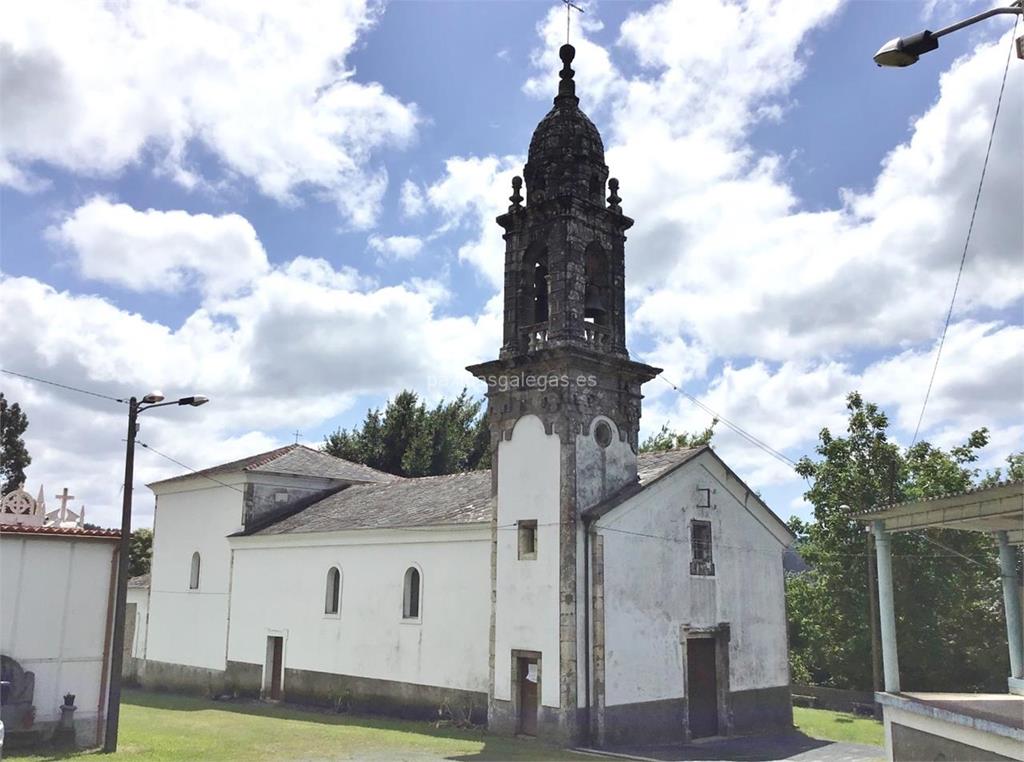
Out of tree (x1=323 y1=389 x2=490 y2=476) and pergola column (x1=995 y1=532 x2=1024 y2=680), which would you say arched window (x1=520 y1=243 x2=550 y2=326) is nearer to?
pergola column (x1=995 y1=532 x2=1024 y2=680)

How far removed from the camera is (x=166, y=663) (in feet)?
101

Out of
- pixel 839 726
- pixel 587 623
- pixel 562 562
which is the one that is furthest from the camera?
pixel 839 726

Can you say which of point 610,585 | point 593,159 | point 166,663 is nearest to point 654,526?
point 610,585

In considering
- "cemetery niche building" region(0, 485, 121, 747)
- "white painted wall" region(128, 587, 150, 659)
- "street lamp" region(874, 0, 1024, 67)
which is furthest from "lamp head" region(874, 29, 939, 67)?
"white painted wall" region(128, 587, 150, 659)

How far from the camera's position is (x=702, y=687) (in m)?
21.1

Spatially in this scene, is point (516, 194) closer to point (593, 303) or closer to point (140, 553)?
point (593, 303)

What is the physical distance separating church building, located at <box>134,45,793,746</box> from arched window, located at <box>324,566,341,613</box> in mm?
59

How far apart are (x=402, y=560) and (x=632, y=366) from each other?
8020 mm

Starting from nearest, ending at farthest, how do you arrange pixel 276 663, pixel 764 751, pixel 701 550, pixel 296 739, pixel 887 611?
pixel 887 611
pixel 296 739
pixel 764 751
pixel 701 550
pixel 276 663

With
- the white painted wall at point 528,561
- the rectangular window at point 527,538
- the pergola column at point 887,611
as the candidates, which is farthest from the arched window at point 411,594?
the pergola column at point 887,611

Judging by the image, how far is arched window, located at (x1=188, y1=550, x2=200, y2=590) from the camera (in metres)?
30.5

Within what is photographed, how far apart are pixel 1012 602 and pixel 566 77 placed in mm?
15647

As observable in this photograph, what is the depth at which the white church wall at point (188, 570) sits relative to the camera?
95.8 ft
